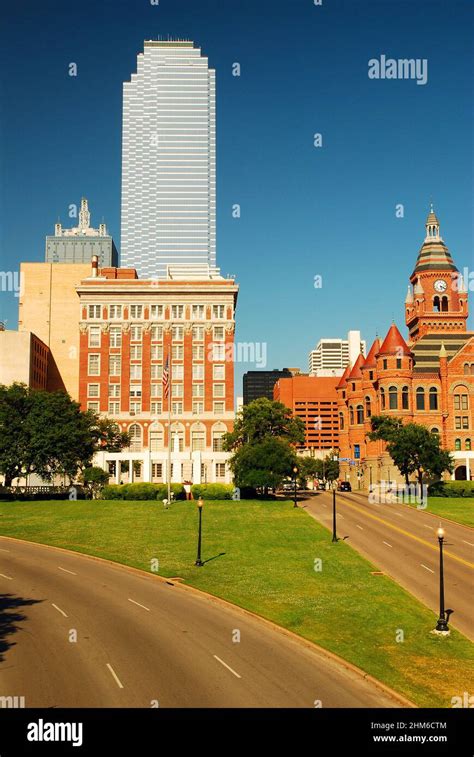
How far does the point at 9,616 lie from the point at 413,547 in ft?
81.4

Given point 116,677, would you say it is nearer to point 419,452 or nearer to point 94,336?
point 419,452

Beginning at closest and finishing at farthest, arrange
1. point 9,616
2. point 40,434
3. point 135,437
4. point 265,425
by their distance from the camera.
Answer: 1. point 9,616
2. point 40,434
3. point 265,425
4. point 135,437

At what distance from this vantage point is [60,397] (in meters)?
74.2

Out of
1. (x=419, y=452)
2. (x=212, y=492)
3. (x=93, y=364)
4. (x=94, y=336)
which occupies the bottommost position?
(x=212, y=492)

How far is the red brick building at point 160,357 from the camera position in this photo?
104m

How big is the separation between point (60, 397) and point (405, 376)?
154ft

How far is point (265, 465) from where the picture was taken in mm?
65562

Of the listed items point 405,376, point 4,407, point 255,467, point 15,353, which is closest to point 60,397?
point 4,407

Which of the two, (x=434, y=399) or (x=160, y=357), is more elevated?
(x=160, y=357)

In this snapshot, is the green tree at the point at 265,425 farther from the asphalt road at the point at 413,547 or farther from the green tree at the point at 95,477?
the asphalt road at the point at 413,547

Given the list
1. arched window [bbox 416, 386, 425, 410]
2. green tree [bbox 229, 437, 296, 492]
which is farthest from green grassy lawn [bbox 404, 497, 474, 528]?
arched window [bbox 416, 386, 425, 410]

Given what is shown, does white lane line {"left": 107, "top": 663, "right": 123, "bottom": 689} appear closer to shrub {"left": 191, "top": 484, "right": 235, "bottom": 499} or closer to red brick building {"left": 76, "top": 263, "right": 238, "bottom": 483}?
shrub {"left": 191, "top": 484, "right": 235, "bottom": 499}

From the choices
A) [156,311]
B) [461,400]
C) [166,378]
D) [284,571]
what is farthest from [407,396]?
[284,571]

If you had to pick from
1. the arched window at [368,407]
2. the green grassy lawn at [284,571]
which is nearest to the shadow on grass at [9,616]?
the green grassy lawn at [284,571]
